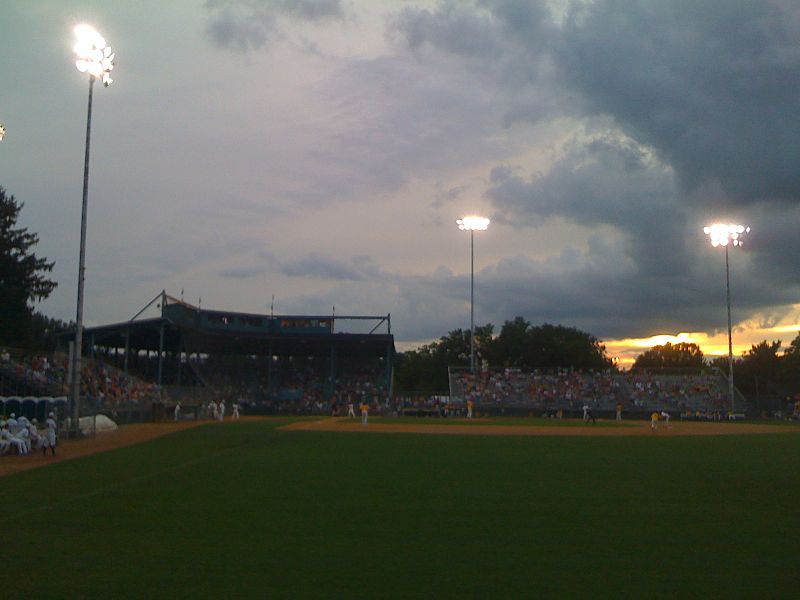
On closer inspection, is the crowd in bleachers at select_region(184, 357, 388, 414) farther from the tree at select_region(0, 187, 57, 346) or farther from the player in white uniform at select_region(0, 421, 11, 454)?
the player in white uniform at select_region(0, 421, 11, 454)

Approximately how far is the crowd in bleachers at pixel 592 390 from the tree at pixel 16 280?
31.3 meters

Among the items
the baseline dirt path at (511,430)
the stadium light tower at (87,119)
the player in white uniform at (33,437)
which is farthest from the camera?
the baseline dirt path at (511,430)

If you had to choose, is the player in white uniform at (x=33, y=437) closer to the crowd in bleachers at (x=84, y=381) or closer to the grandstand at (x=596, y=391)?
the crowd in bleachers at (x=84, y=381)

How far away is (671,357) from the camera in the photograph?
13038 cm

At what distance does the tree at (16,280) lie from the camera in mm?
47094

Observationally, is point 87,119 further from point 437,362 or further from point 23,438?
point 437,362

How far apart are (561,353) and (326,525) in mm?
92807

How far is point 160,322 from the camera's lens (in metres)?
52.9

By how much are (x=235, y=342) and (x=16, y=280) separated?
68.7 feet

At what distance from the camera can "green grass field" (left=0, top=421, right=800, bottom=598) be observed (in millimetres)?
7531

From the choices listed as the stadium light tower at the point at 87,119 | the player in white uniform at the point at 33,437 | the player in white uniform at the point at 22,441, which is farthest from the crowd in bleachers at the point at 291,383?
the player in white uniform at the point at 22,441

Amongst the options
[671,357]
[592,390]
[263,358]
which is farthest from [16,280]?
[671,357]

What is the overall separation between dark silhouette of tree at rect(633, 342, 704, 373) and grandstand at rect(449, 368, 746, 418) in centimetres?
6035

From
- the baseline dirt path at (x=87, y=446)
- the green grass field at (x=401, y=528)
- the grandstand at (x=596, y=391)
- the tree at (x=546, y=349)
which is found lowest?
the baseline dirt path at (x=87, y=446)
